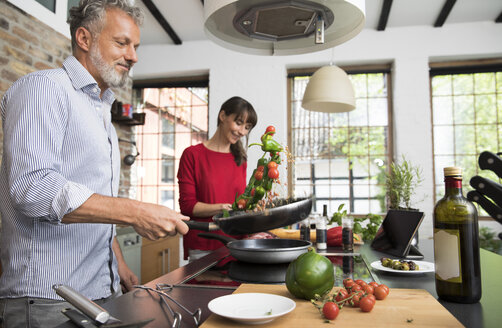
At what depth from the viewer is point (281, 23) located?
4.09ft

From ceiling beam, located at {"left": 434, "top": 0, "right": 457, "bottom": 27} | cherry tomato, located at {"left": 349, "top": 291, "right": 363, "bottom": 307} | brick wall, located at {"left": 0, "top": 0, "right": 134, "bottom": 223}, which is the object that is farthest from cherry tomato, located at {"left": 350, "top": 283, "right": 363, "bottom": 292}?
ceiling beam, located at {"left": 434, "top": 0, "right": 457, "bottom": 27}

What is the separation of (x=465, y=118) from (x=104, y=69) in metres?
4.58

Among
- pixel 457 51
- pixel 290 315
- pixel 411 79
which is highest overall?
pixel 457 51

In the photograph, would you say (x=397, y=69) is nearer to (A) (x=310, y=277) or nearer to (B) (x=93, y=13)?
(B) (x=93, y=13)

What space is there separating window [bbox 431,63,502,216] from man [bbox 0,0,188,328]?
167 inches

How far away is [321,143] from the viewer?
4.86 metres

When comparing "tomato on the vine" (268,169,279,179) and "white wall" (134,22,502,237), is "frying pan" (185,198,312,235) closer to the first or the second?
"tomato on the vine" (268,169,279,179)

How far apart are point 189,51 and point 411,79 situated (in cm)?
274

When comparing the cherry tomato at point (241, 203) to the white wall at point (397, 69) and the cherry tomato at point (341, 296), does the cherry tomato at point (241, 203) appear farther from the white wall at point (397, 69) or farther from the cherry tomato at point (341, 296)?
the white wall at point (397, 69)

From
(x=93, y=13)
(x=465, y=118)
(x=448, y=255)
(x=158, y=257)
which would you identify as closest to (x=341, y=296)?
(x=448, y=255)

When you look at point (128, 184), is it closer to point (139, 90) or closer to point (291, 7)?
point (139, 90)

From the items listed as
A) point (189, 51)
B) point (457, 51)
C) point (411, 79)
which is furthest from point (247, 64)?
point (457, 51)

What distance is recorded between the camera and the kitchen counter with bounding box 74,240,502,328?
776 millimetres

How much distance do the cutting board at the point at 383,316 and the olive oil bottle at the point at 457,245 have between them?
0.07 m
